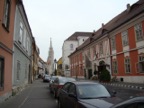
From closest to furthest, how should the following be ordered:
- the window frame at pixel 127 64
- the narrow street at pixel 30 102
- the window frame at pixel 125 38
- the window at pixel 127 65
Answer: the narrow street at pixel 30 102 → the window frame at pixel 127 64 → the window at pixel 127 65 → the window frame at pixel 125 38

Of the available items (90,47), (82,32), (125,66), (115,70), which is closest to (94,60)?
(90,47)

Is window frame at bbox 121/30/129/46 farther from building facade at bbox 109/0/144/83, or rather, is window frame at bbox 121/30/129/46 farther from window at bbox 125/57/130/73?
window at bbox 125/57/130/73

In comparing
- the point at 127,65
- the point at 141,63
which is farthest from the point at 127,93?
the point at 127,65

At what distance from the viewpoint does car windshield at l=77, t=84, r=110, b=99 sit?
6320mm

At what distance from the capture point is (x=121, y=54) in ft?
87.6

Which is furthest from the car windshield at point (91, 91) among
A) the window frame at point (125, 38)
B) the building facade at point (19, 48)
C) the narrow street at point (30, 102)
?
the window frame at point (125, 38)

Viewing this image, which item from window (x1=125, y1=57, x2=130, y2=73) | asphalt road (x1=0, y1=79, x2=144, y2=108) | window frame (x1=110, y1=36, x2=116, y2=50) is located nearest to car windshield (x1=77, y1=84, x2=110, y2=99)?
asphalt road (x1=0, y1=79, x2=144, y2=108)

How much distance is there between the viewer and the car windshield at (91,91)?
632 cm

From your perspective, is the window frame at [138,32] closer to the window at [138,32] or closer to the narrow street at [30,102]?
the window at [138,32]

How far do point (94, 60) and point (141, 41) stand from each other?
56.8 ft

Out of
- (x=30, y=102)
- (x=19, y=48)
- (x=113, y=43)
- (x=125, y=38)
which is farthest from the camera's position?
(x=113, y=43)

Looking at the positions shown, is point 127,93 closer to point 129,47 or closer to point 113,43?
point 129,47

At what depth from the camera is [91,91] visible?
666 cm

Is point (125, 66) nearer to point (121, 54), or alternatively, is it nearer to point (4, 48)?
point (121, 54)
